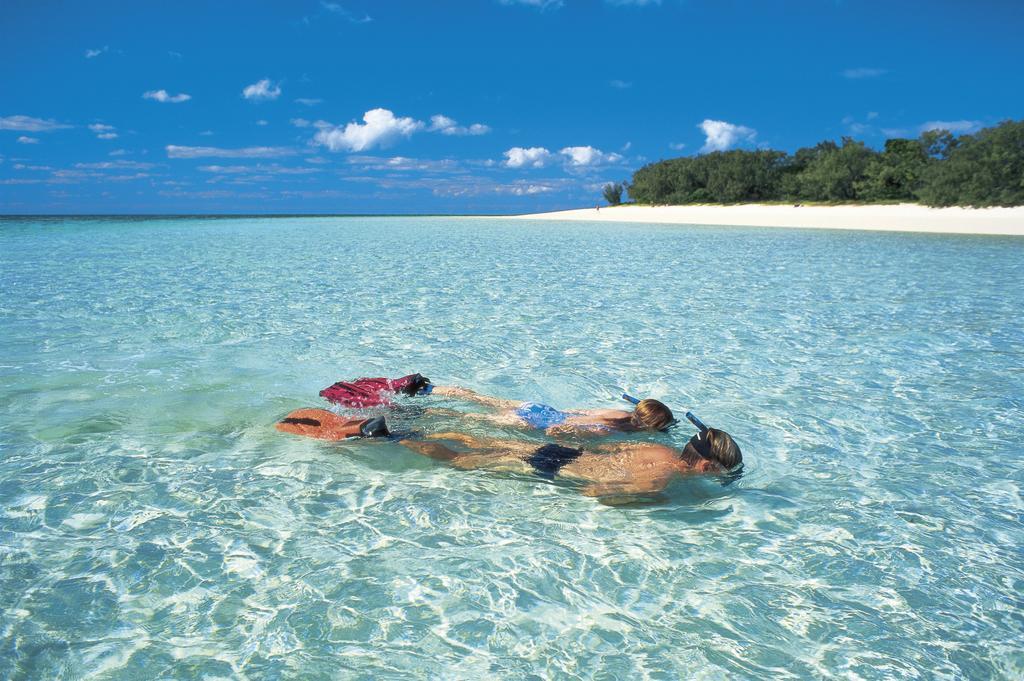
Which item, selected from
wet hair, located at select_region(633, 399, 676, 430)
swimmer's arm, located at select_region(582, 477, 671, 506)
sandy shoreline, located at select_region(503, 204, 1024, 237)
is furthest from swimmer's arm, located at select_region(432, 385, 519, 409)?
sandy shoreline, located at select_region(503, 204, 1024, 237)

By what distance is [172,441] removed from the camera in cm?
494

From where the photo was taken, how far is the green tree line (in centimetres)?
4109

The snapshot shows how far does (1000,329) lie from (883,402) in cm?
489

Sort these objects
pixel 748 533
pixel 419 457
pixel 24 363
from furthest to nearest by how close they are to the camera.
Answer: pixel 24 363 → pixel 419 457 → pixel 748 533

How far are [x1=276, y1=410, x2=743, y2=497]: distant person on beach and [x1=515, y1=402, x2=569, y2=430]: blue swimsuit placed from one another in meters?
0.40

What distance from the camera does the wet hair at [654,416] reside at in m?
5.13

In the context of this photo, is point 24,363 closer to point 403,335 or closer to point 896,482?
point 403,335

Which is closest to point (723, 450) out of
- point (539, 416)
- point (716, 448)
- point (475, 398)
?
point (716, 448)

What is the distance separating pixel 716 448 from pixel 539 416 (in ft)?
4.68

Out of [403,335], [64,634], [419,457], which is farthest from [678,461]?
[403,335]

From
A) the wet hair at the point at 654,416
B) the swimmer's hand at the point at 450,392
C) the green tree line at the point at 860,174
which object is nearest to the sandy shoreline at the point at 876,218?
the green tree line at the point at 860,174

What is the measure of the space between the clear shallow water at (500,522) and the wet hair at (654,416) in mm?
656

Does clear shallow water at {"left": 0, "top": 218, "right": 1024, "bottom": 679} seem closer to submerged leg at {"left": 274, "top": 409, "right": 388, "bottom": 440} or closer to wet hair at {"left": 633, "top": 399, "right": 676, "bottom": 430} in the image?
submerged leg at {"left": 274, "top": 409, "right": 388, "bottom": 440}

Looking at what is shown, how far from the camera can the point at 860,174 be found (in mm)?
57094
